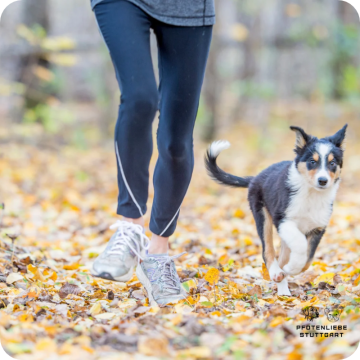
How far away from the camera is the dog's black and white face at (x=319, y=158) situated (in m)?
2.97

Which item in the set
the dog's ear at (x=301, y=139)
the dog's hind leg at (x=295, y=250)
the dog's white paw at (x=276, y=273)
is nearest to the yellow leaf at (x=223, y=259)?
the dog's white paw at (x=276, y=273)

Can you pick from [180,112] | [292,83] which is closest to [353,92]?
[292,83]

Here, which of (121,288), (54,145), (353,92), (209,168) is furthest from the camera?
(353,92)

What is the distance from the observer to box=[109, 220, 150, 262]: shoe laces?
263 cm

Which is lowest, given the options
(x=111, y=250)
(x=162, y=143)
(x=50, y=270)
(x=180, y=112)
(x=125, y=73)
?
(x=50, y=270)

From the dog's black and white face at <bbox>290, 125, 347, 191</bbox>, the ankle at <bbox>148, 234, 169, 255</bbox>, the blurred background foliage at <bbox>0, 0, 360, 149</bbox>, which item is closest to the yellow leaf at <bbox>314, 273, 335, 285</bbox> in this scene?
the dog's black and white face at <bbox>290, 125, 347, 191</bbox>

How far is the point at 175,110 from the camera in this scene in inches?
101

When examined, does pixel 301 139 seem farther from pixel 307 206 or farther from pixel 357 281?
pixel 357 281

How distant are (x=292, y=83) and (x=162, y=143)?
54.2ft

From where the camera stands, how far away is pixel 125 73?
2.47 meters

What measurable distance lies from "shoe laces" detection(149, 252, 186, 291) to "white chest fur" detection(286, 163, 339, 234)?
873mm

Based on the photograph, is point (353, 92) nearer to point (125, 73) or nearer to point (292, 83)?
point (292, 83)

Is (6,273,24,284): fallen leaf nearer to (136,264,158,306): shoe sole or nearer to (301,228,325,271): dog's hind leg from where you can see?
(136,264,158,306): shoe sole

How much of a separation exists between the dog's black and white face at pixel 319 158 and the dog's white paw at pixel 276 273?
1.89ft
